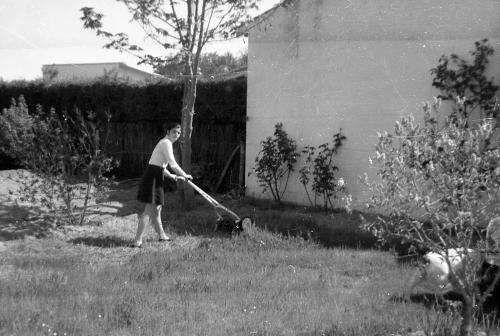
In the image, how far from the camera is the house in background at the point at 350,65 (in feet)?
35.0

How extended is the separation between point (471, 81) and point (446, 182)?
6218mm

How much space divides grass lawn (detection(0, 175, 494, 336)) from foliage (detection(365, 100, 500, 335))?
731mm

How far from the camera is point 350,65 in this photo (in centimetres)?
1173

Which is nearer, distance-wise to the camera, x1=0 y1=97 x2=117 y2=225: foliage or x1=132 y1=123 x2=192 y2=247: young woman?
x1=132 y1=123 x2=192 y2=247: young woman

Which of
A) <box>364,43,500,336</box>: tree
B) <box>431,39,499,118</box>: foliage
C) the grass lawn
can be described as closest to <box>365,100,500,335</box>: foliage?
<box>364,43,500,336</box>: tree

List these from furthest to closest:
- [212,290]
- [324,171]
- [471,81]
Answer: [324,171]
[471,81]
[212,290]

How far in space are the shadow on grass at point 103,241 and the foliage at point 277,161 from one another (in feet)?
13.1

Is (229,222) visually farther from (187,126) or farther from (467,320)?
(467,320)

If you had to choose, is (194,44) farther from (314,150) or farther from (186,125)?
(314,150)

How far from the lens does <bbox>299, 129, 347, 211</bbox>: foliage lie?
38.4ft

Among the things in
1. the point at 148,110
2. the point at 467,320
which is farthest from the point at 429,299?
the point at 148,110

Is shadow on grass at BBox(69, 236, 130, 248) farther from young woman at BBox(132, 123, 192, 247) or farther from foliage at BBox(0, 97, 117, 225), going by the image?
foliage at BBox(0, 97, 117, 225)

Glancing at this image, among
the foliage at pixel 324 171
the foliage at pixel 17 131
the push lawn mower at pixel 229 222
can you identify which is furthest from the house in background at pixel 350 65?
the foliage at pixel 17 131

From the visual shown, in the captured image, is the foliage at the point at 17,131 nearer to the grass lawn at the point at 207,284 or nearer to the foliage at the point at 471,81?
the grass lawn at the point at 207,284
